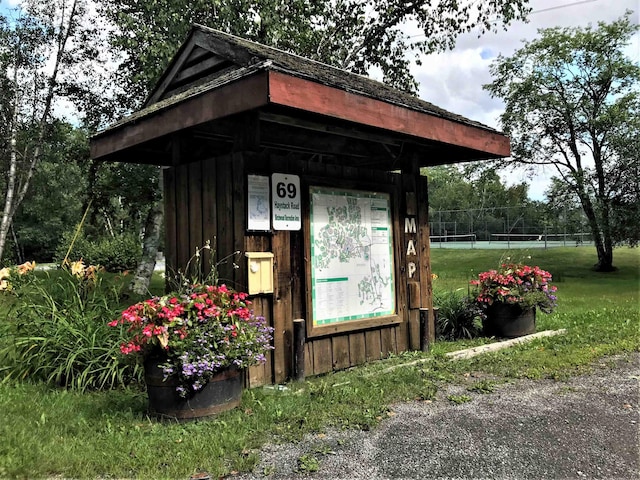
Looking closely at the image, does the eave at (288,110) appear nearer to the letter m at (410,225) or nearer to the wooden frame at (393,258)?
the wooden frame at (393,258)

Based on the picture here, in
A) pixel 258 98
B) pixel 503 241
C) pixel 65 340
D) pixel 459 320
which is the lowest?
pixel 459 320

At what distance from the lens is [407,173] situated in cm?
623

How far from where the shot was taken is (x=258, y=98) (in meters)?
3.81

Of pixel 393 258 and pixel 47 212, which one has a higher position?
pixel 47 212

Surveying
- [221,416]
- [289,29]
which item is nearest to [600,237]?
[289,29]

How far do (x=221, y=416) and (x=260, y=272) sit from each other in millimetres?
1356

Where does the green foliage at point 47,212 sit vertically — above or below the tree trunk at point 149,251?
above

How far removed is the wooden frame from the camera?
16.3ft

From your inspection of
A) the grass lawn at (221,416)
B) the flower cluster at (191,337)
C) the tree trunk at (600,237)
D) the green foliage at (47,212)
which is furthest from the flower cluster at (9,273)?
the green foliage at (47,212)

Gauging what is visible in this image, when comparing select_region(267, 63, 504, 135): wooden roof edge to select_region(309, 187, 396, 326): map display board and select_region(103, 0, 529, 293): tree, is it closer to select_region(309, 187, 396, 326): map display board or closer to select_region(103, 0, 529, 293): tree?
select_region(309, 187, 396, 326): map display board

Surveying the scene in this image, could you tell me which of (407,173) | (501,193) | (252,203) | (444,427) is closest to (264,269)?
(252,203)

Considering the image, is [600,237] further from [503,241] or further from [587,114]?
[503,241]

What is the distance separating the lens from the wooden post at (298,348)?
15.4 feet

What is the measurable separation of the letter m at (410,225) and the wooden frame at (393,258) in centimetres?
16
